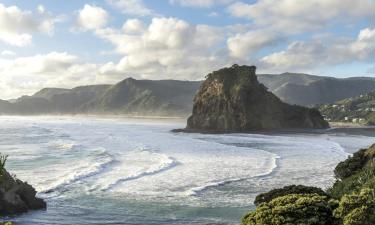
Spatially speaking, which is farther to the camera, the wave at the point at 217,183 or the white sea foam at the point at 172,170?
the white sea foam at the point at 172,170

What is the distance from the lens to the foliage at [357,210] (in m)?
13.5

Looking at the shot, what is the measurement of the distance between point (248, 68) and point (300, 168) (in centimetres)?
8717

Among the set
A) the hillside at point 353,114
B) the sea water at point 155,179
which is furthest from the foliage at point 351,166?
the hillside at point 353,114

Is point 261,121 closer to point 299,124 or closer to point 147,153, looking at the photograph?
point 299,124

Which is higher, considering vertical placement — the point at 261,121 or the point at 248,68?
the point at 248,68

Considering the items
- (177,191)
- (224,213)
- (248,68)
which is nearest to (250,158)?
(177,191)

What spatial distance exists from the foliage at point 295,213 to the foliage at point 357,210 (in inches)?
19.0

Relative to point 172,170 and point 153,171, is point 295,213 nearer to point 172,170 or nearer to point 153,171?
point 153,171

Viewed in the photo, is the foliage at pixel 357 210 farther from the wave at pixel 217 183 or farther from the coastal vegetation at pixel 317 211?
the wave at pixel 217 183

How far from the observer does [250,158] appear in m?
49.4

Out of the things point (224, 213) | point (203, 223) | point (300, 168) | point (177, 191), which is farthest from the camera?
point (300, 168)

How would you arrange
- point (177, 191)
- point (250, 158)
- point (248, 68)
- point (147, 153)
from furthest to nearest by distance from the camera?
point (248, 68) < point (147, 153) < point (250, 158) < point (177, 191)

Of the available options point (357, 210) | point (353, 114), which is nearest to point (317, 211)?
point (357, 210)

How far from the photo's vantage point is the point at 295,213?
14.5 metres
